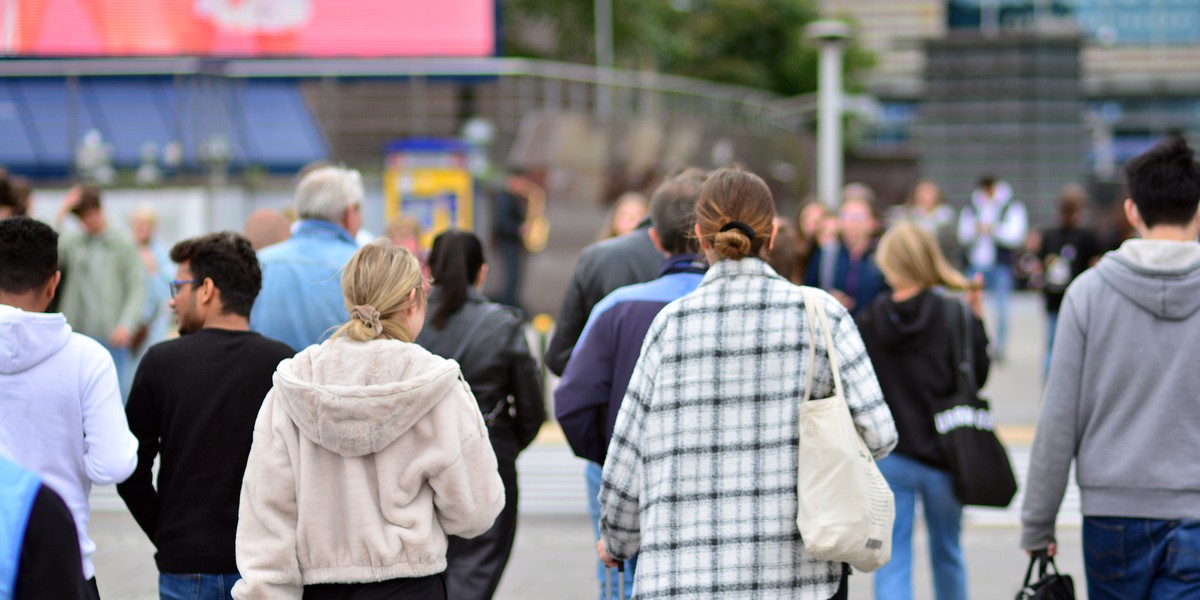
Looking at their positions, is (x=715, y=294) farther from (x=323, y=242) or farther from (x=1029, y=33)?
(x=1029, y=33)

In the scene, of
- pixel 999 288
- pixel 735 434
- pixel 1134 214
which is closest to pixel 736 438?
pixel 735 434

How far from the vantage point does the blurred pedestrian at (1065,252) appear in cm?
1252

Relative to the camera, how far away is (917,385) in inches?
228

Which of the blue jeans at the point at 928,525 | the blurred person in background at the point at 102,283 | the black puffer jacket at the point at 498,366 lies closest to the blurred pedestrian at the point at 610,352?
the black puffer jacket at the point at 498,366

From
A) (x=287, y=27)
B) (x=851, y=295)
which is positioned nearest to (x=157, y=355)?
(x=851, y=295)

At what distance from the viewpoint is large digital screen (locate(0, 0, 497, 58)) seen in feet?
75.8

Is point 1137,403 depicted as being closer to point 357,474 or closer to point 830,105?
point 357,474

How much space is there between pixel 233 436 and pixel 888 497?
187 centimetres

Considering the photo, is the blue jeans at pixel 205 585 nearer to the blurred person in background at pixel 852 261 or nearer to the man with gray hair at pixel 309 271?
the man with gray hair at pixel 309 271

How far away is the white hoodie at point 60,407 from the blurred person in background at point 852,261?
221 inches

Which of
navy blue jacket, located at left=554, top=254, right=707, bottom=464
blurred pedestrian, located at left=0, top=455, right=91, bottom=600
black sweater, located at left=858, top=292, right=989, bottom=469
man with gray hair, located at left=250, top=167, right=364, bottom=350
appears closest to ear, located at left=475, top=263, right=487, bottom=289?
man with gray hair, located at left=250, top=167, right=364, bottom=350

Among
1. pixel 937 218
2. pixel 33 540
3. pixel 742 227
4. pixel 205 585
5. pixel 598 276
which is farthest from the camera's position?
pixel 937 218

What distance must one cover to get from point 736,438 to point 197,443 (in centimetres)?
159

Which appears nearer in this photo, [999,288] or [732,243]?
[732,243]
